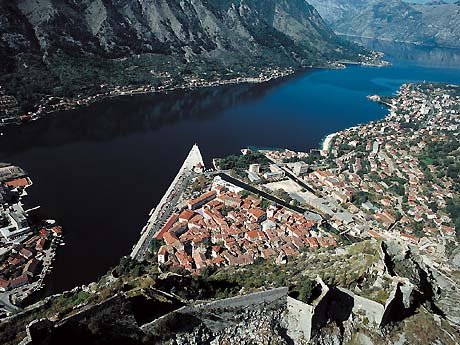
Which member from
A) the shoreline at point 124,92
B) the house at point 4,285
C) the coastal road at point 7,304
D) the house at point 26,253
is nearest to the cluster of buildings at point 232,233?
the house at point 26,253

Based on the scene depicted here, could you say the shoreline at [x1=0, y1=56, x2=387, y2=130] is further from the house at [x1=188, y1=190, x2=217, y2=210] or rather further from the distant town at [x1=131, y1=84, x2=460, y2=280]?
the house at [x1=188, y1=190, x2=217, y2=210]

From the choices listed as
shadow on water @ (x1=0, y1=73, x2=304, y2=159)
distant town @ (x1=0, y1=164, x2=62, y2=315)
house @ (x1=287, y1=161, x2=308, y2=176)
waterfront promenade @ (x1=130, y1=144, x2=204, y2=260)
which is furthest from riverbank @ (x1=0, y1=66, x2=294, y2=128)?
house @ (x1=287, y1=161, x2=308, y2=176)

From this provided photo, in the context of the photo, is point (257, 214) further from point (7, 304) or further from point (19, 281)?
point (7, 304)

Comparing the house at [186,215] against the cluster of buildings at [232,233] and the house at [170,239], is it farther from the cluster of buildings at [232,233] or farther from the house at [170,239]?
the house at [170,239]

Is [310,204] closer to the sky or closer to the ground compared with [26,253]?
closer to the ground

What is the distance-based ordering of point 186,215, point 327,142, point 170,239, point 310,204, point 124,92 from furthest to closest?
point 124,92 → point 327,142 → point 310,204 → point 186,215 → point 170,239

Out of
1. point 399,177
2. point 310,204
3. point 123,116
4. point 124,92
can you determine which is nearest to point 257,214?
point 310,204

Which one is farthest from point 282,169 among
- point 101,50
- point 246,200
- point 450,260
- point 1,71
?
point 101,50
